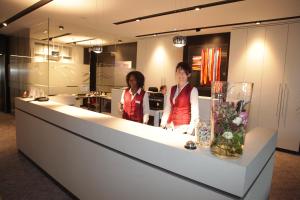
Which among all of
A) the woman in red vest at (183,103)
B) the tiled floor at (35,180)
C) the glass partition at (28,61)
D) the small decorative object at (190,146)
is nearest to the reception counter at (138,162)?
the small decorative object at (190,146)

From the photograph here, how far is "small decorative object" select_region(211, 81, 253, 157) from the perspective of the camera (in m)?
1.22

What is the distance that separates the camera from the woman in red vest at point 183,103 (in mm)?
2352

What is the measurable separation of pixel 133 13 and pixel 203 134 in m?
3.44

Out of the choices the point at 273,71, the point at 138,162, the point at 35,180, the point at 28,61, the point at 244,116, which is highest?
the point at 28,61

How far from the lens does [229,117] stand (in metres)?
1.25

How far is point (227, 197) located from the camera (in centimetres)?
119

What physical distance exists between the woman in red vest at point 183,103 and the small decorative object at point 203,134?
2.88ft

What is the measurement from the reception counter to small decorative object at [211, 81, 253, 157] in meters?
0.07

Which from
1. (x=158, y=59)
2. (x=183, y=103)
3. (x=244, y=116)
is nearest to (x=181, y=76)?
(x=183, y=103)

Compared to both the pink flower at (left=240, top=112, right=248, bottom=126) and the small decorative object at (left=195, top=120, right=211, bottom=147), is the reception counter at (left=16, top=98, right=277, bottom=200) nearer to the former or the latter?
the small decorative object at (left=195, top=120, right=211, bottom=147)

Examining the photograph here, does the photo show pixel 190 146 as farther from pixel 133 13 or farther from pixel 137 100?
pixel 133 13

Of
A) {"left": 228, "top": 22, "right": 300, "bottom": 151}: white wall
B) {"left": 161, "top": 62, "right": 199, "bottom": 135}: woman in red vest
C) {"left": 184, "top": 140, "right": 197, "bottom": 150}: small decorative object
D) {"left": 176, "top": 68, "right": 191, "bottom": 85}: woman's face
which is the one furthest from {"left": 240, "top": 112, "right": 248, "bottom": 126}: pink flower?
{"left": 228, "top": 22, "right": 300, "bottom": 151}: white wall

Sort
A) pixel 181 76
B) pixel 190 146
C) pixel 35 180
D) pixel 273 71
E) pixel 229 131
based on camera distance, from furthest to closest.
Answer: pixel 273 71 → pixel 35 180 → pixel 181 76 → pixel 190 146 → pixel 229 131

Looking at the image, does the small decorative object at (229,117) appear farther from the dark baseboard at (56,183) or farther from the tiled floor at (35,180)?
the tiled floor at (35,180)
